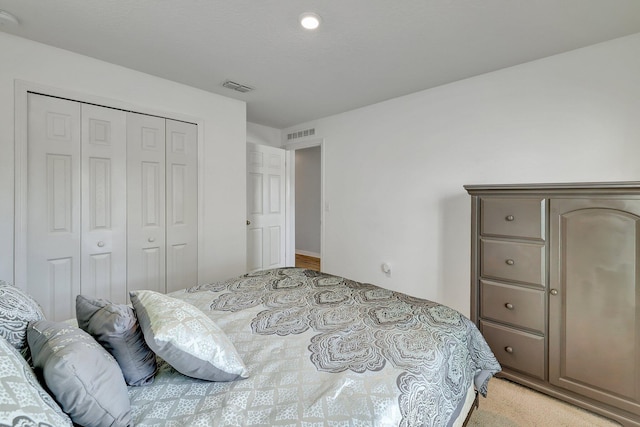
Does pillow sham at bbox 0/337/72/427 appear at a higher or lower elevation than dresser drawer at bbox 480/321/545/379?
higher

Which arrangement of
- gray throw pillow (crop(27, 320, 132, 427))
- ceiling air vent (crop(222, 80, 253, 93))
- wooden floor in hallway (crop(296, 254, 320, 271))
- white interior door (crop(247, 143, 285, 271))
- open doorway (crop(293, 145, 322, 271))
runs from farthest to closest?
open doorway (crop(293, 145, 322, 271)), wooden floor in hallway (crop(296, 254, 320, 271)), white interior door (crop(247, 143, 285, 271)), ceiling air vent (crop(222, 80, 253, 93)), gray throw pillow (crop(27, 320, 132, 427))

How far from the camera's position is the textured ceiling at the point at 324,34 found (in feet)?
5.60

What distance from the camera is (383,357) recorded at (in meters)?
1.13

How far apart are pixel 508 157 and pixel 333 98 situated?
1846 mm

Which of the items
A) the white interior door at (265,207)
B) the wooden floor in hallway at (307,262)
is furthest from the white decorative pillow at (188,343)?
the wooden floor in hallway at (307,262)

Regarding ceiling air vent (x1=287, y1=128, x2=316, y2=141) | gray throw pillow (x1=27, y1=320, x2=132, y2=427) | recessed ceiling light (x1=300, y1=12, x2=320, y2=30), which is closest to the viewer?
gray throw pillow (x1=27, y1=320, x2=132, y2=427)

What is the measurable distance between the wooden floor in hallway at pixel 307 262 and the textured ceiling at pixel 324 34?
3.73 metres

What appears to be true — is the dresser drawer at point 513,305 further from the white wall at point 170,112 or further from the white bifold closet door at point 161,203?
the white bifold closet door at point 161,203

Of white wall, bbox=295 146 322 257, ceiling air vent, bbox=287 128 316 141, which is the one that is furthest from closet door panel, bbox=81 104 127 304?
white wall, bbox=295 146 322 257

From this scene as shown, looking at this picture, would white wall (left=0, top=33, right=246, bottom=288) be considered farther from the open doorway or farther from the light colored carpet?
the open doorway

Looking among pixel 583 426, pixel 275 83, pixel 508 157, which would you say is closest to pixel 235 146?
pixel 275 83

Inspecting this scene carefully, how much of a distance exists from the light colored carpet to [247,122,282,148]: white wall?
12.8 feet

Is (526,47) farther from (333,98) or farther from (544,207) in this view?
(333,98)

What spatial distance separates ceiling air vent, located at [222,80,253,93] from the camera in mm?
2803
